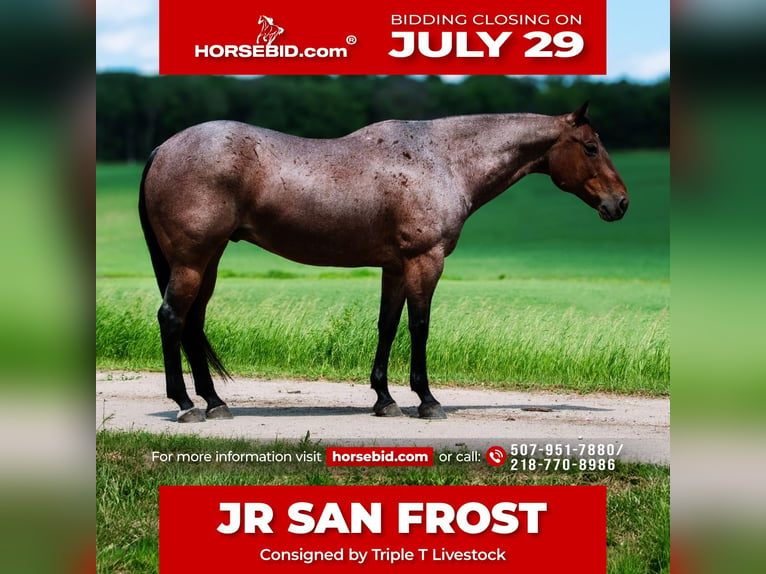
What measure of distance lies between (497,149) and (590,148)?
820mm

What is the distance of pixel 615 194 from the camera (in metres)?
8.49

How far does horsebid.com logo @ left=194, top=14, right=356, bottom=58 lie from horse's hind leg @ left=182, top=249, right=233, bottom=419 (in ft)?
7.61

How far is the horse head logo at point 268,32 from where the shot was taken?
6141mm

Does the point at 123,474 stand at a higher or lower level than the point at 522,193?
lower

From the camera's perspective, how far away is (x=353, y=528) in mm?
5074

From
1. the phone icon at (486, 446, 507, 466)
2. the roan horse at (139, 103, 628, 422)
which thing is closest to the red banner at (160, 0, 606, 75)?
the roan horse at (139, 103, 628, 422)

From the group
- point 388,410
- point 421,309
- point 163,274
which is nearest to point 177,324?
point 163,274

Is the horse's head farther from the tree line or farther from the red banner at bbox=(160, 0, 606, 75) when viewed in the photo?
the tree line

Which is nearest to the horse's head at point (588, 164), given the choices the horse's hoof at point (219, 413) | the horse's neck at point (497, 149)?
the horse's neck at point (497, 149)

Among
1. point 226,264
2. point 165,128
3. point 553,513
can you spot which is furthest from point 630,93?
point 553,513

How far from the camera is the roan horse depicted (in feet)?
25.1

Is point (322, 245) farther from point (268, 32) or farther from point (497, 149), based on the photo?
point (268, 32)
